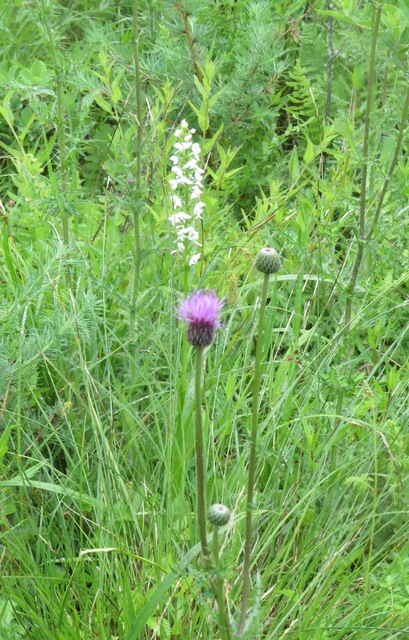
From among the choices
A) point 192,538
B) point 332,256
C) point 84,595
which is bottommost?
point 84,595

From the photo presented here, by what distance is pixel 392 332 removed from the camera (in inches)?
100

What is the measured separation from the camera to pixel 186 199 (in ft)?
8.00

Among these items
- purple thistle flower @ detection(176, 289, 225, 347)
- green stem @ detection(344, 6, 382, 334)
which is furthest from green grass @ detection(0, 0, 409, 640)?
purple thistle flower @ detection(176, 289, 225, 347)

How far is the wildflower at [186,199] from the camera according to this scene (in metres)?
2.37

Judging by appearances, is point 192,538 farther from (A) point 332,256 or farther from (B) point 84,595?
(A) point 332,256

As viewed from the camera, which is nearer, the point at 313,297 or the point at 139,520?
the point at 139,520

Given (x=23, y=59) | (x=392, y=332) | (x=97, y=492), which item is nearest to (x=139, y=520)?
(x=97, y=492)

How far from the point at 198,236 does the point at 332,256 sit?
14.6 inches

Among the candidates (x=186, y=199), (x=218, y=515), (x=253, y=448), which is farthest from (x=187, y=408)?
(x=218, y=515)

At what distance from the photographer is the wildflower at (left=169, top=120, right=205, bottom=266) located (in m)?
2.37

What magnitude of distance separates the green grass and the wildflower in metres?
0.05

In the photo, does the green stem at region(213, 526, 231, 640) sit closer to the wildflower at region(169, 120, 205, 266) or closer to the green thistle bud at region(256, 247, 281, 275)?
the green thistle bud at region(256, 247, 281, 275)

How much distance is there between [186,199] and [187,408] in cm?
62

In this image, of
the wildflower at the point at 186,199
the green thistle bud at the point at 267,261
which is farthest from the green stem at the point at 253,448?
the wildflower at the point at 186,199
